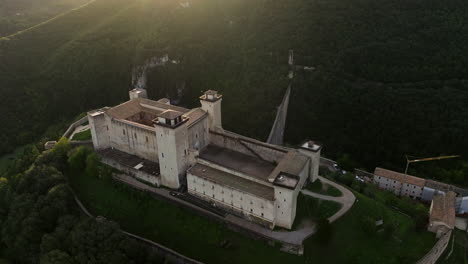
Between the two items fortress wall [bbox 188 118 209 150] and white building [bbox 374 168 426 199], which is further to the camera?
Result: white building [bbox 374 168 426 199]

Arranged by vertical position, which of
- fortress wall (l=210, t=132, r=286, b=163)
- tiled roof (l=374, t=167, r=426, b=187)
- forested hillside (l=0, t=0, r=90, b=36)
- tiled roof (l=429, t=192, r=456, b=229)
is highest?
forested hillside (l=0, t=0, r=90, b=36)

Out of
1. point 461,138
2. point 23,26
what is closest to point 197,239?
point 461,138

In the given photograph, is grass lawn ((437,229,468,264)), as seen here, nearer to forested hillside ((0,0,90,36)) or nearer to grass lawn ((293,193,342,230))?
grass lawn ((293,193,342,230))

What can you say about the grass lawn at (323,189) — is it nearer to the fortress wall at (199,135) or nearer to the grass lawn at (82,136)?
the fortress wall at (199,135)

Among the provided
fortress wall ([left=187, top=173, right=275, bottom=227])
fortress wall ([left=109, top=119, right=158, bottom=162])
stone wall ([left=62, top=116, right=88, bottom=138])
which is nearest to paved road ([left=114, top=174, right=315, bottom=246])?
fortress wall ([left=187, top=173, right=275, bottom=227])

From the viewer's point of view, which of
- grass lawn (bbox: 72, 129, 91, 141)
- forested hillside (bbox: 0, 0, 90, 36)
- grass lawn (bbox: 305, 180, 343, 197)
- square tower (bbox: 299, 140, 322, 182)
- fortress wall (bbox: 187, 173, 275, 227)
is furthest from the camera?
forested hillside (bbox: 0, 0, 90, 36)

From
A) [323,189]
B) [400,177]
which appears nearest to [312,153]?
[323,189]

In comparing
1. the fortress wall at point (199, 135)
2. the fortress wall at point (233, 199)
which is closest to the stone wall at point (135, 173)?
the fortress wall at point (233, 199)

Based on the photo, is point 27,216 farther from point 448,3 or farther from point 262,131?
point 448,3

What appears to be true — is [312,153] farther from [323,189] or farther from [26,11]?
[26,11]
